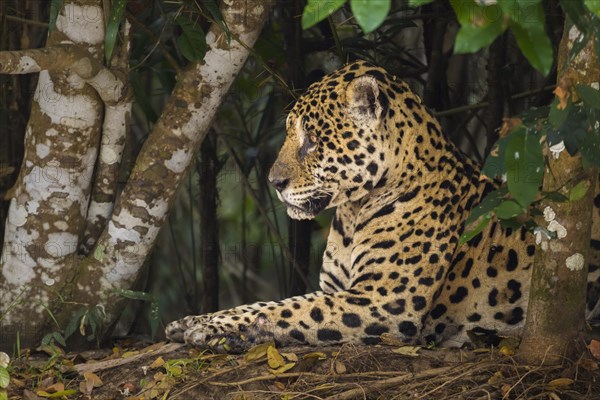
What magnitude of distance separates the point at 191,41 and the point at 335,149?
3.30 ft

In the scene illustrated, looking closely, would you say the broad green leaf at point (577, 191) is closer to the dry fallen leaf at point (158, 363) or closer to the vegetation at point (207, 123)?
the vegetation at point (207, 123)

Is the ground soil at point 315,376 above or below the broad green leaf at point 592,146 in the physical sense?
below

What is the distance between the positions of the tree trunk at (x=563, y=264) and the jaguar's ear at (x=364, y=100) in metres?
1.18

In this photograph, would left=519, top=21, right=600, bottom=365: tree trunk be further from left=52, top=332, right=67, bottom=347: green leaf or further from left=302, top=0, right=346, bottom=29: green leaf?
left=52, top=332, right=67, bottom=347: green leaf

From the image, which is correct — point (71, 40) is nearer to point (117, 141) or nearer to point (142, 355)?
point (117, 141)

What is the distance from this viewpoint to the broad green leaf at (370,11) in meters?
2.54

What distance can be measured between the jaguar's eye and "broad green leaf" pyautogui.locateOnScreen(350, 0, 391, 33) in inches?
118

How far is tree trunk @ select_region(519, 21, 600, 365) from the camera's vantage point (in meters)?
4.27

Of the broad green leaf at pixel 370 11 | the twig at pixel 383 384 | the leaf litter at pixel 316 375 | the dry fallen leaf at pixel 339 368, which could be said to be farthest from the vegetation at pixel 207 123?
the dry fallen leaf at pixel 339 368

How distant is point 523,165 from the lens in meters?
3.41

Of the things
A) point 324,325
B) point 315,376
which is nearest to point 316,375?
point 315,376

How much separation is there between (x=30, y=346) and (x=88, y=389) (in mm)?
873

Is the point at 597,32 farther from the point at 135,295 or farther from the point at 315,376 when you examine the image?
the point at 135,295

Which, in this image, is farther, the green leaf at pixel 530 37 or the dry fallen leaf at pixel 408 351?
the dry fallen leaf at pixel 408 351
